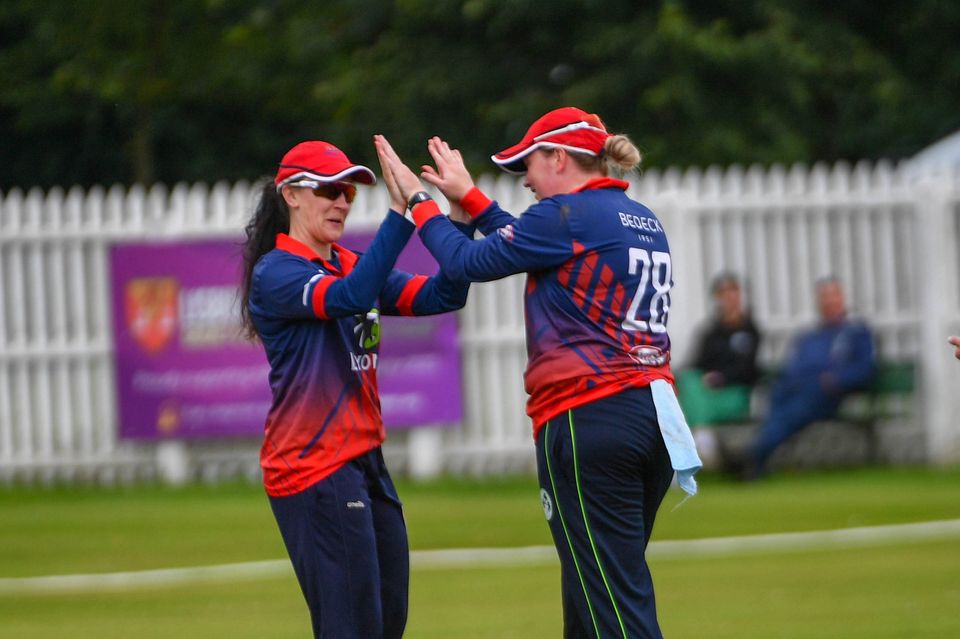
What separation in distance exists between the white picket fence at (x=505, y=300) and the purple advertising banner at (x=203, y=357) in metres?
0.20

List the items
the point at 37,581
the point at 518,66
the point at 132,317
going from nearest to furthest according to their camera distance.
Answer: the point at 37,581 < the point at 132,317 < the point at 518,66

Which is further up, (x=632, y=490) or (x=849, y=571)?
(x=632, y=490)

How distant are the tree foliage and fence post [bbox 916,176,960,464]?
200 inches

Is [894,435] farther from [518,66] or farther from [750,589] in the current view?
[518,66]

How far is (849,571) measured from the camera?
973cm

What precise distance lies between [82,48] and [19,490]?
10690 millimetres

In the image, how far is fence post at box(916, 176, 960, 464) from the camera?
14.5 m

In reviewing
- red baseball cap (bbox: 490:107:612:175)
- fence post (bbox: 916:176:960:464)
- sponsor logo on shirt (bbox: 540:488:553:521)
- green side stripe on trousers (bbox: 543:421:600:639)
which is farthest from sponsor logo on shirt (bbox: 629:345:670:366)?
fence post (bbox: 916:176:960:464)

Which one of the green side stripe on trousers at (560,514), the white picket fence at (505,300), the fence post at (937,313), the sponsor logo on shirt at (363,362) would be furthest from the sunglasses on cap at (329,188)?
the fence post at (937,313)

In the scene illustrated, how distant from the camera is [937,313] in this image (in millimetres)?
14500

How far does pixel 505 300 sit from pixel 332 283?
905 cm

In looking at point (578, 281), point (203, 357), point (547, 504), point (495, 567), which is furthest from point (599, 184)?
point (203, 357)

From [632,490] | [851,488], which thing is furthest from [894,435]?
[632,490]

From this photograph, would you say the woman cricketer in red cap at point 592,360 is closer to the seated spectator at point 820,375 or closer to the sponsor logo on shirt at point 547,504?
the sponsor logo on shirt at point 547,504
